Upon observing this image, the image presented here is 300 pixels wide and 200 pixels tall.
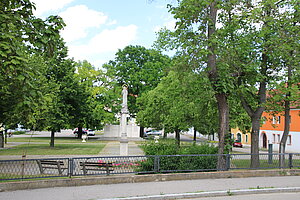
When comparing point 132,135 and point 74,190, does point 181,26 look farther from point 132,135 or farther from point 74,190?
point 132,135

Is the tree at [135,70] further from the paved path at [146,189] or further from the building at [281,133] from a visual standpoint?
the paved path at [146,189]

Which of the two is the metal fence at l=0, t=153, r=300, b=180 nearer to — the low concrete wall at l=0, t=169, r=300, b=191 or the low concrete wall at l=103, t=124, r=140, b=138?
the low concrete wall at l=0, t=169, r=300, b=191

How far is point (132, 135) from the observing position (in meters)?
60.2

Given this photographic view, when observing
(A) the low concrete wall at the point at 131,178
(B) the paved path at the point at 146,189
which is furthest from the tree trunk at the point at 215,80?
(B) the paved path at the point at 146,189

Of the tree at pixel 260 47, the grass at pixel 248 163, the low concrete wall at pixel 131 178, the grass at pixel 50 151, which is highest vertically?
the tree at pixel 260 47

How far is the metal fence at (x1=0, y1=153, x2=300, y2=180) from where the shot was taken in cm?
1058

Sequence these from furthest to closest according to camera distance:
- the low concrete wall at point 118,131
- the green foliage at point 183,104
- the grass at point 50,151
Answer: the low concrete wall at point 118,131
the grass at point 50,151
the green foliage at point 183,104

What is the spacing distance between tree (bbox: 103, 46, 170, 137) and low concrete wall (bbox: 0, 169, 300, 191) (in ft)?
122

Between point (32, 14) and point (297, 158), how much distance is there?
1279cm

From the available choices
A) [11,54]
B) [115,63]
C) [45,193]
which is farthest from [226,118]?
[115,63]

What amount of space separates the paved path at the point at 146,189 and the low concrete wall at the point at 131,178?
24cm

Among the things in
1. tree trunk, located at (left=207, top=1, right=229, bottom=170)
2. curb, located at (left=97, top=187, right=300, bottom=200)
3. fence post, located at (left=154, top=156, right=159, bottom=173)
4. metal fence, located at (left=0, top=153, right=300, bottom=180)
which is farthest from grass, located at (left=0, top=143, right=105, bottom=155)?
curb, located at (left=97, top=187, right=300, bottom=200)

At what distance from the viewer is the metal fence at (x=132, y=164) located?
1058 cm

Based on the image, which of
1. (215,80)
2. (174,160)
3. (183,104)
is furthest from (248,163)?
(183,104)
